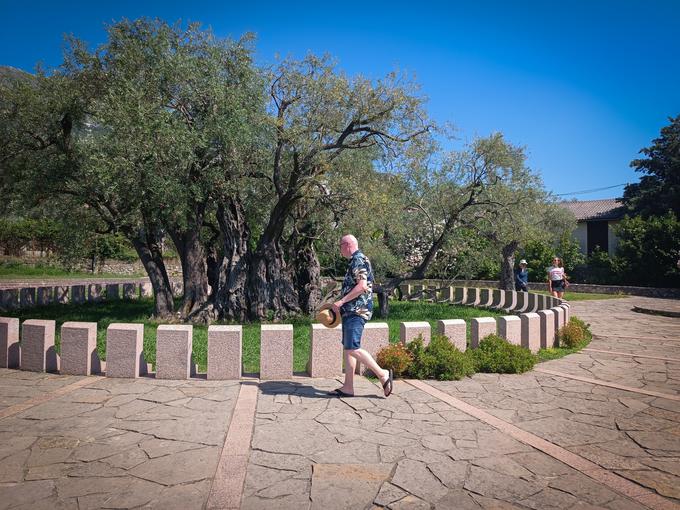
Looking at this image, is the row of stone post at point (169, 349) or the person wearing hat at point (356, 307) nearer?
the person wearing hat at point (356, 307)

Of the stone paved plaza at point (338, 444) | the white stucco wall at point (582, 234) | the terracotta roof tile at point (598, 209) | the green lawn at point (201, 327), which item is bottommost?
the green lawn at point (201, 327)

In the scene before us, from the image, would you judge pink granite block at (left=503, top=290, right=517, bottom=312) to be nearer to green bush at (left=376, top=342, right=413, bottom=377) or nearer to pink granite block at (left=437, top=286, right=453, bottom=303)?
pink granite block at (left=437, top=286, right=453, bottom=303)

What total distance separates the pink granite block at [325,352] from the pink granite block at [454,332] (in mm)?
1721

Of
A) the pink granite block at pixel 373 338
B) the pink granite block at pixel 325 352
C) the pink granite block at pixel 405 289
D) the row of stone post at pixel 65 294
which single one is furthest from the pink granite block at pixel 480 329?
the row of stone post at pixel 65 294

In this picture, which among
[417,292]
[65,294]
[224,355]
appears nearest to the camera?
[224,355]

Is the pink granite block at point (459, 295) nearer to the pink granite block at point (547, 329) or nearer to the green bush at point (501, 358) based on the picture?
the pink granite block at point (547, 329)

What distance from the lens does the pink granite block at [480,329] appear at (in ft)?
24.3

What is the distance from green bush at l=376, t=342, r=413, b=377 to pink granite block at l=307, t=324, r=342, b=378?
1.98ft

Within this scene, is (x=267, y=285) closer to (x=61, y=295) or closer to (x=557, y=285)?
(x=61, y=295)

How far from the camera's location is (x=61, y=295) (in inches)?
657

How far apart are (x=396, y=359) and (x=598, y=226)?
3695 centimetres

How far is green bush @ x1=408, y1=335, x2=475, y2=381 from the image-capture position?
630 centimetres

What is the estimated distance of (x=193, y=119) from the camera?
11.2m

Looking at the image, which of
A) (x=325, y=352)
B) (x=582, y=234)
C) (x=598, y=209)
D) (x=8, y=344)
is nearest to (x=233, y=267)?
(x=8, y=344)
